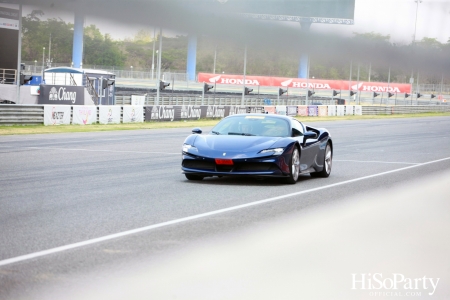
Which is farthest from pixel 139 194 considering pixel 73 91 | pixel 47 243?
pixel 73 91

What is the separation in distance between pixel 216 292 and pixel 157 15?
8.66 ft

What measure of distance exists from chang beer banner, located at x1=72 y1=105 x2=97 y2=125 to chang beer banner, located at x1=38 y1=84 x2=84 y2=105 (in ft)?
12.2

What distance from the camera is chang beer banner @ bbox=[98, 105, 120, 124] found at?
3603 centimetres

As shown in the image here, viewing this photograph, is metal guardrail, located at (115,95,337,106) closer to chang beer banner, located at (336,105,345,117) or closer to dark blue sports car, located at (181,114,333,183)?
chang beer banner, located at (336,105,345,117)

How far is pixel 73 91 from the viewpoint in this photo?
129ft

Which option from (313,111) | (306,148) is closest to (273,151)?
(306,148)

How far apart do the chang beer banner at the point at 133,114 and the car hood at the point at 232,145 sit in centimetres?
2527

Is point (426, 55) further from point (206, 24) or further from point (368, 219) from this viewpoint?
point (368, 219)

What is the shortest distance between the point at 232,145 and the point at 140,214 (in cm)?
387

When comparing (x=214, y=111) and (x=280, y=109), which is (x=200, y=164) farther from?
(x=280, y=109)

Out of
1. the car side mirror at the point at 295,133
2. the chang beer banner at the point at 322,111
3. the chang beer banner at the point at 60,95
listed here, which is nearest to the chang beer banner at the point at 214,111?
the chang beer banner at the point at 60,95

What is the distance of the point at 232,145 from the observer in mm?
12547

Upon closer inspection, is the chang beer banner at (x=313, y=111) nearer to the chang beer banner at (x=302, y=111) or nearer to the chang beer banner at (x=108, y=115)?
the chang beer banner at (x=302, y=111)

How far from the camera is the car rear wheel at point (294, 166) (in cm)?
1274
